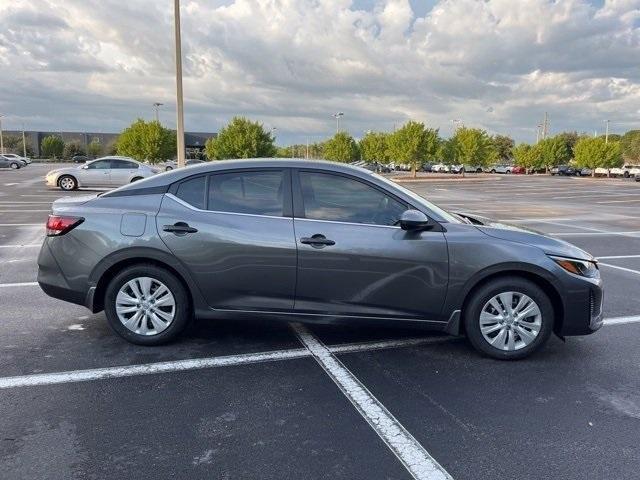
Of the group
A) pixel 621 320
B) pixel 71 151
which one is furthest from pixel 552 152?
pixel 71 151

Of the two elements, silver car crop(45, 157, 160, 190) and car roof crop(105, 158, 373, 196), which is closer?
car roof crop(105, 158, 373, 196)

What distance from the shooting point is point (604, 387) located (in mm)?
3850

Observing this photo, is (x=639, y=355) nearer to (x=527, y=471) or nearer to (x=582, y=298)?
(x=582, y=298)

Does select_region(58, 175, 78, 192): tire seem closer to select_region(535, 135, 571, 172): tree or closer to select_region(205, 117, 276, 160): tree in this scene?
select_region(205, 117, 276, 160): tree

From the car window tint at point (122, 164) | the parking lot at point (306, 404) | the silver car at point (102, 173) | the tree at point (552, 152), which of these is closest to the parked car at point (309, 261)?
the parking lot at point (306, 404)

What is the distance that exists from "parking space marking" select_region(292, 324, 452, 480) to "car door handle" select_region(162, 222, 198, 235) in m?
1.43

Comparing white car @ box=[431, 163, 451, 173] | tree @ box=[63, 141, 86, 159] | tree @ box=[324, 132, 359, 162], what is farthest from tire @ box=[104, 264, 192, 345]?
tree @ box=[63, 141, 86, 159]

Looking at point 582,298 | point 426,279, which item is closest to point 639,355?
point 582,298

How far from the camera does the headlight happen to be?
423 cm

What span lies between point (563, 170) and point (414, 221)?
244 ft

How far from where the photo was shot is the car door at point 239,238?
13.8 ft

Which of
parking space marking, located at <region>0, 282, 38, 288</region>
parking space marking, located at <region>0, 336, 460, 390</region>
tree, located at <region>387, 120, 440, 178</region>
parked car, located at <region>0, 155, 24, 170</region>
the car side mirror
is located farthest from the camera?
parked car, located at <region>0, 155, 24, 170</region>

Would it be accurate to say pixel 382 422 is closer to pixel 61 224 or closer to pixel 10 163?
pixel 61 224

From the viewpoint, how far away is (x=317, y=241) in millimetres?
4160
